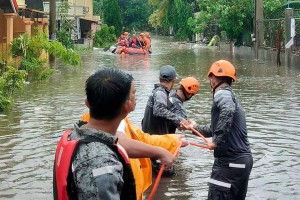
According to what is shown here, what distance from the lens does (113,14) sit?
218 feet

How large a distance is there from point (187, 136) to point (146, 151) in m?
7.49

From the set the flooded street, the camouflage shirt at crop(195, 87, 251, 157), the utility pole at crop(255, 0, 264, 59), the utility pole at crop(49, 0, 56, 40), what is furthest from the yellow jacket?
the utility pole at crop(255, 0, 264, 59)

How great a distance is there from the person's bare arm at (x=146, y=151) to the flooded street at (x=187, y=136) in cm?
383

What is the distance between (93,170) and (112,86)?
0.43m

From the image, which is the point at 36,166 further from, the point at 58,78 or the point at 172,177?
the point at 58,78

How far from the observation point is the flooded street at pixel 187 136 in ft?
24.6

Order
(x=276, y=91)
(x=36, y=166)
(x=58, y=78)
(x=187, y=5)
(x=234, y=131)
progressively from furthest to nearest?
(x=187, y=5) → (x=58, y=78) → (x=276, y=91) → (x=36, y=166) → (x=234, y=131)

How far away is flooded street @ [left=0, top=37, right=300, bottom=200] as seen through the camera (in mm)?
7512

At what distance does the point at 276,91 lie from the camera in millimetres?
17391

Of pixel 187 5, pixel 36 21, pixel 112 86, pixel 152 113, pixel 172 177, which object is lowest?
pixel 172 177

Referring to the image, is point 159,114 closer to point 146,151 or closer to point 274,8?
point 146,151

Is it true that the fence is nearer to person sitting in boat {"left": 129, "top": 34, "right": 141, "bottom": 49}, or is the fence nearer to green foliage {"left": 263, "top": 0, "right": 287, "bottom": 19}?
green foliage {"left": 263, "top": 0, "right": 287, "bottom": 19}

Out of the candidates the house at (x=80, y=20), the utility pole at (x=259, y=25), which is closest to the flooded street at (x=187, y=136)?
the utility pole at (x=259, y=25)

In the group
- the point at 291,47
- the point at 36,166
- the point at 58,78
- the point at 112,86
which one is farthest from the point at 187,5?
the point at 112,86
